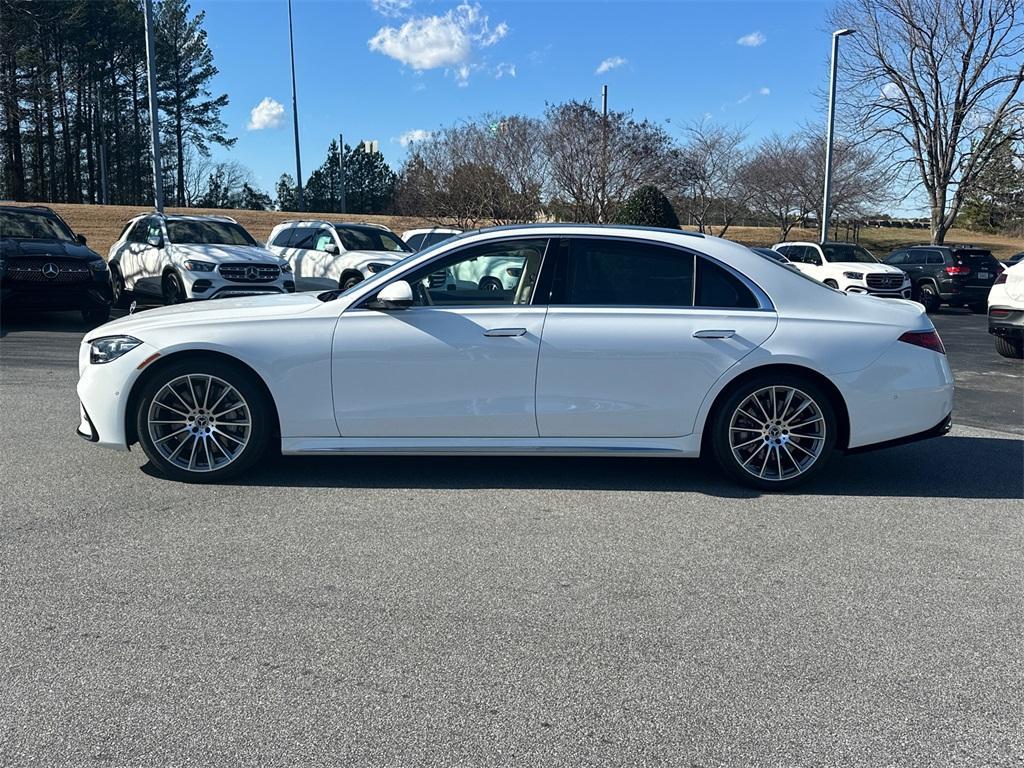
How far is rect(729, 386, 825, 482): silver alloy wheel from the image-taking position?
546 cm

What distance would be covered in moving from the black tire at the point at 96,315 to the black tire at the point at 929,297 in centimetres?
1850

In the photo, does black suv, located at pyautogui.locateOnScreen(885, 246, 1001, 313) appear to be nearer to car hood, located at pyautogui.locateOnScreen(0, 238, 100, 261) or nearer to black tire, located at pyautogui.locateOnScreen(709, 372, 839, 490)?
black tire, located at pyautogui.locateOnScreen(709, 372, 839, 490)

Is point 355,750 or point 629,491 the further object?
point 629,491

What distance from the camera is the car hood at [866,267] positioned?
64.7 feet

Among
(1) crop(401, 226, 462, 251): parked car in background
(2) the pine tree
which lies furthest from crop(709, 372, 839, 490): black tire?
(2) the pine tree

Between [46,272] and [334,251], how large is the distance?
17.4 feet

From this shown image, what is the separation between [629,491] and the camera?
5.49 meters

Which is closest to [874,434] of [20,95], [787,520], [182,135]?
[787,520]

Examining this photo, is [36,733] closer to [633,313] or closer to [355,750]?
[355,750]

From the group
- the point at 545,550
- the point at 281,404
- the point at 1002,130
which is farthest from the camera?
the point at 1002,130

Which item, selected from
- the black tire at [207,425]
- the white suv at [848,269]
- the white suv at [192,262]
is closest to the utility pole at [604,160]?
the white suv at [848,269]

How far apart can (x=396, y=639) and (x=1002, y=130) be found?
34.8 metres

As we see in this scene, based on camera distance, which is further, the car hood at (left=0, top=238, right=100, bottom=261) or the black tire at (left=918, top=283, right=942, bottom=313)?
the black tire at (left=918, top=283, right=942, bottom=313)

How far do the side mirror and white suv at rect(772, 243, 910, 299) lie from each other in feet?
49.3
